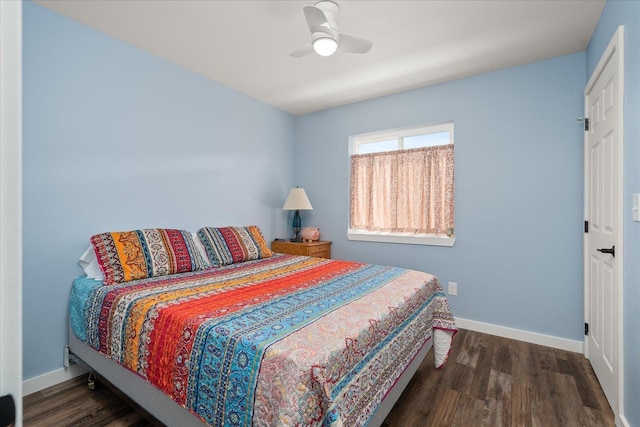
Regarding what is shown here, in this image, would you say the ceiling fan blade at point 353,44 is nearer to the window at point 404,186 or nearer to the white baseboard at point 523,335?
the window at point 404,186

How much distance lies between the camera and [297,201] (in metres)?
3.94

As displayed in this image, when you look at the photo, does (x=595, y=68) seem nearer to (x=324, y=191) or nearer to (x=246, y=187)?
(x=324, y=191)

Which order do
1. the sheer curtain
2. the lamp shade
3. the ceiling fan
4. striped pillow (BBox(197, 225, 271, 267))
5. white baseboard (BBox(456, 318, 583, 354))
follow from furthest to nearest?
the lamp shade, the sheer curtain, striped pillow (BBox(197, 225, 271, 267)), white baseboard (BBox(456, 318, 583, 354)), the ceiling fan

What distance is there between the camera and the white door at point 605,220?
1.78 metres

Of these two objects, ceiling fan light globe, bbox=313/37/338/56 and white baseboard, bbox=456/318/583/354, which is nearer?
ceiling fan light globe, bbox=313/37/338/56

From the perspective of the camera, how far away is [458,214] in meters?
3.23

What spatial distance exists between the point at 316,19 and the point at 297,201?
2302mm

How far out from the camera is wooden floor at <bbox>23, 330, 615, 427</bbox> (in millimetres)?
1806

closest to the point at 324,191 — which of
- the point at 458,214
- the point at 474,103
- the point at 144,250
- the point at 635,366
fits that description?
the point at 458,214

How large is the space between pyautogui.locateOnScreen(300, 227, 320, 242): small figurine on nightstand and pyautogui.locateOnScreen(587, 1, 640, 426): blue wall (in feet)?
9.60

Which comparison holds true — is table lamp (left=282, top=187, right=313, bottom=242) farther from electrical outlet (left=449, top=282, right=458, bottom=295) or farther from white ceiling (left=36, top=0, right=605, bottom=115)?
electrical outlet (left=449, top=282, right=458, bottom=295)

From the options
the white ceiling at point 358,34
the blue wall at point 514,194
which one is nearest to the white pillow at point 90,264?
the white ceiling at point 358,34

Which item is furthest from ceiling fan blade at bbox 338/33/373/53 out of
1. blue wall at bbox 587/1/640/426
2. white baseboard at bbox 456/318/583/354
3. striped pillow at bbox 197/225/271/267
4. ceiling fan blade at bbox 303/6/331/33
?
white baseboard at bbox 456/318/583/354

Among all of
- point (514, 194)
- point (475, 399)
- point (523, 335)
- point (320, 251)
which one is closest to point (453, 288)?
point (523, 335)
